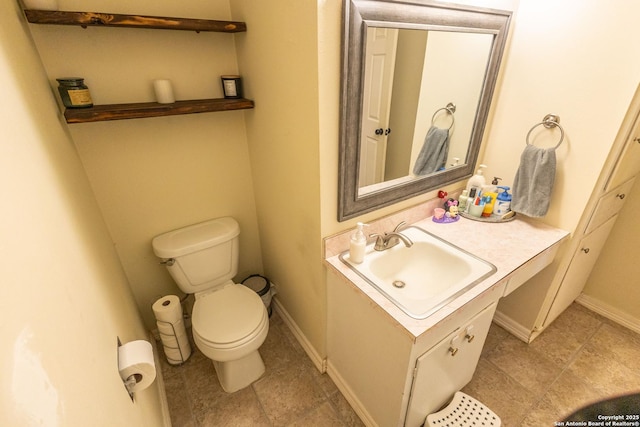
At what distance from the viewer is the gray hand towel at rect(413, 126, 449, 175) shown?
143 cm

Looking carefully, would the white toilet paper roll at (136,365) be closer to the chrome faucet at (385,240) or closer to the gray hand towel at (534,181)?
the chrome faucet at (385,240)

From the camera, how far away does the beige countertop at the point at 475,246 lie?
99 centimetres

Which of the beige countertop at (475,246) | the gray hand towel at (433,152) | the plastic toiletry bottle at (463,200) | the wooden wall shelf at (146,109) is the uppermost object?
the wooden wall shelf at (146,109)

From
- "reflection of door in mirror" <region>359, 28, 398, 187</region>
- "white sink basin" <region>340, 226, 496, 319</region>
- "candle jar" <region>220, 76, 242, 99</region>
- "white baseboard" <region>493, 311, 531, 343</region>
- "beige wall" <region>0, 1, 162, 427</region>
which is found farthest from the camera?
"white baseboard" <region>493, 311, 531, 343</region>

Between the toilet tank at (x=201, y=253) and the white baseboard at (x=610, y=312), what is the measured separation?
90.8 inches

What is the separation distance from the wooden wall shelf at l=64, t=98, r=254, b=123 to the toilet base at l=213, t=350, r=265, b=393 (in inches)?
46.9

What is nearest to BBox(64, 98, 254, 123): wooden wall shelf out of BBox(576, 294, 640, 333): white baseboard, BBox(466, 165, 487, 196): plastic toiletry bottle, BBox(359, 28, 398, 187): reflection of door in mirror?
BBox(359, 28, 398, 187): reflection of door in mirror

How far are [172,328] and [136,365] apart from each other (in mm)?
780

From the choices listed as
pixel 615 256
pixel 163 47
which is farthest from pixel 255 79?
pixel 615 256

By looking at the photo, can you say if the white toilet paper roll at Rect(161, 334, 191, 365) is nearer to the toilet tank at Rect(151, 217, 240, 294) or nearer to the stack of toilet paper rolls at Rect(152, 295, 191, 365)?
the stack of toilet paper rolls at Rect(152, 295, 191, 365)

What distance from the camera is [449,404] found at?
52.1 inches

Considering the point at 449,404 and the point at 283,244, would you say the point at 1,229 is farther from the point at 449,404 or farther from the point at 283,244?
the point at 449,404
